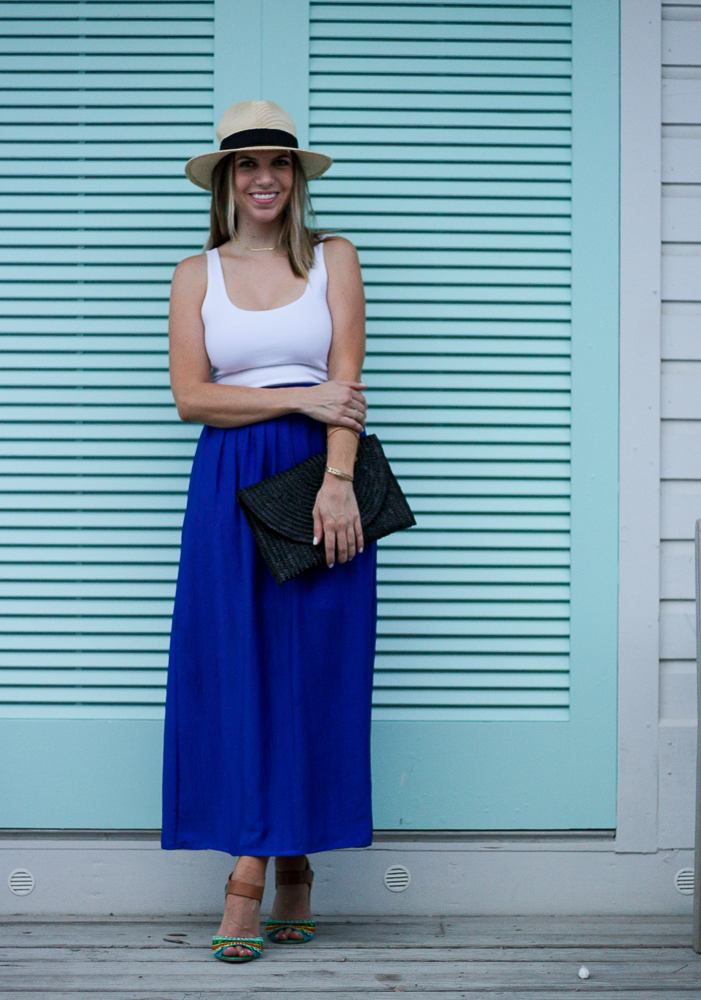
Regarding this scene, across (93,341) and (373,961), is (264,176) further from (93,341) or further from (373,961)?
(373,961)

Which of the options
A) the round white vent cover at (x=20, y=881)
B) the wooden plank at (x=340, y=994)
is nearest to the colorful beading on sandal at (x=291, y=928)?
the wooden plank at (x=340, y=994)

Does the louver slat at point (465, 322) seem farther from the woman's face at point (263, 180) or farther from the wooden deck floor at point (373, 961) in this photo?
the wooden deck floor at point (373, 961)

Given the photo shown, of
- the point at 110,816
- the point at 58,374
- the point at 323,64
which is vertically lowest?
the point at 110,816

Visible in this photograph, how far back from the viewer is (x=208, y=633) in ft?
6.68

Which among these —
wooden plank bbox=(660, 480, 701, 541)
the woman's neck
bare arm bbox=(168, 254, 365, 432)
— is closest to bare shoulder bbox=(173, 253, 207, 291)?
bare arm bbox=(168, 254, 365, 432)

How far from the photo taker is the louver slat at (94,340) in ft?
7.73

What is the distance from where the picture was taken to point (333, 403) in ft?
6.53

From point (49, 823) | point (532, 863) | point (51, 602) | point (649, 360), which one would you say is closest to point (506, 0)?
point (649, 360)

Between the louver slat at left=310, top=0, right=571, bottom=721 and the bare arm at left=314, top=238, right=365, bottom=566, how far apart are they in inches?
10.4

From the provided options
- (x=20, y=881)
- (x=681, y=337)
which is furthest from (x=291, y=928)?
(x=681, y=337)

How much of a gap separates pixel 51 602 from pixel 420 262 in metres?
1.30

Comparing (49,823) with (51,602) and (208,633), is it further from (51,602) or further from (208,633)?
(208,633)

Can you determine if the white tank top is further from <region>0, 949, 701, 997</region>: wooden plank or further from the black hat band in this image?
<region>0, 949, 701, 997</region>: wooden plank

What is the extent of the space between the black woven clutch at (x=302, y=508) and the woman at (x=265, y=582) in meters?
0.03
